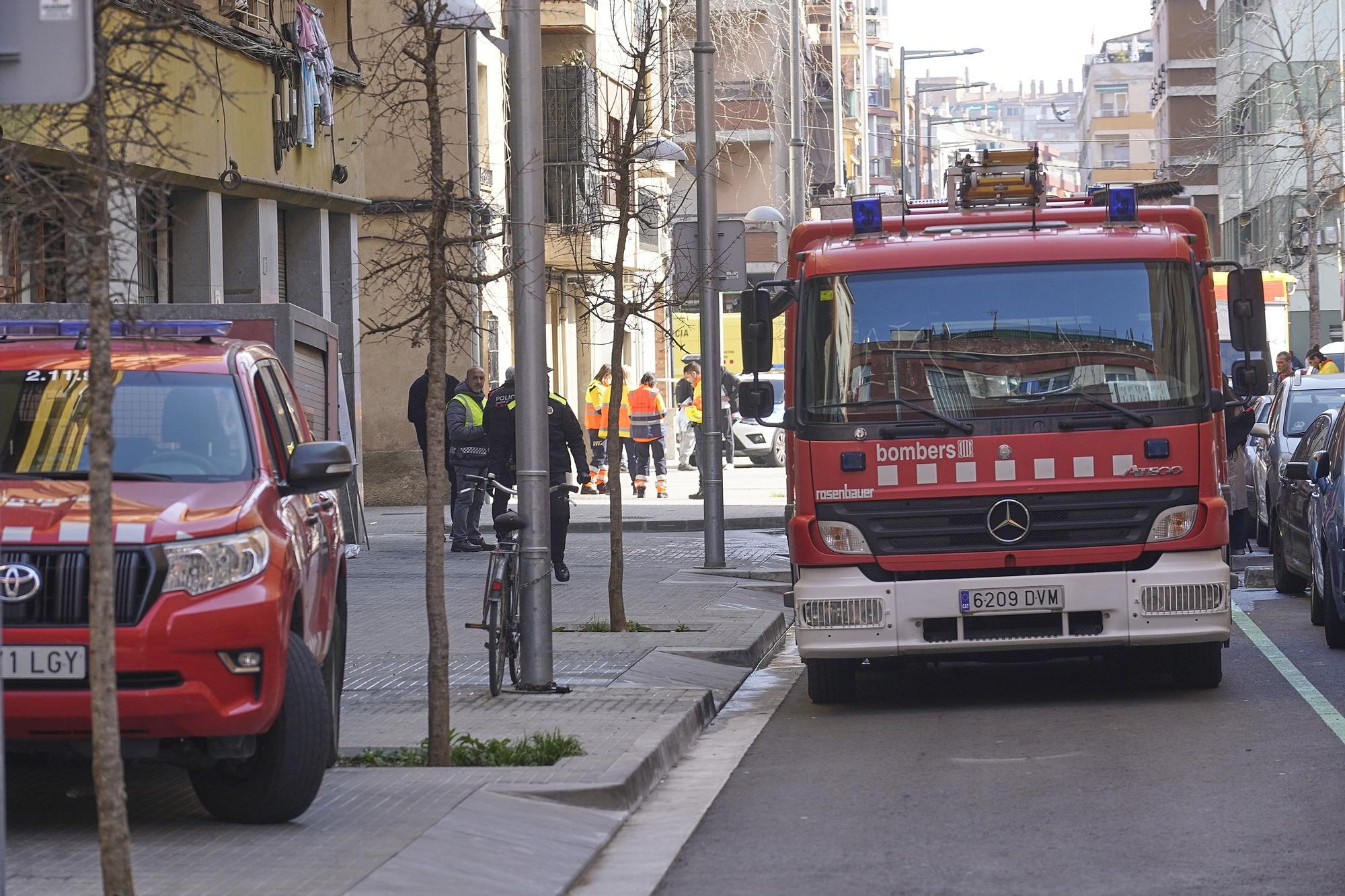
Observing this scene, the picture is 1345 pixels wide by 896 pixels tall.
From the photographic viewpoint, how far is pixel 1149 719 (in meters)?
10.8

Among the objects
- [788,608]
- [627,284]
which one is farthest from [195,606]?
[627,284]

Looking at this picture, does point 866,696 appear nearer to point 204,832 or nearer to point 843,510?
point 843,510

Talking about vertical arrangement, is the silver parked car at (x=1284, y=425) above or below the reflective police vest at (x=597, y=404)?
below

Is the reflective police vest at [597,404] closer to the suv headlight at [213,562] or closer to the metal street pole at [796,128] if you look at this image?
the metal street pole at [796,128]

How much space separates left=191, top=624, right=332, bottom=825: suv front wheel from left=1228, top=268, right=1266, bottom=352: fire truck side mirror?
6.13 m

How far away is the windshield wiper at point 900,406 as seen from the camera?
1135 centimetres

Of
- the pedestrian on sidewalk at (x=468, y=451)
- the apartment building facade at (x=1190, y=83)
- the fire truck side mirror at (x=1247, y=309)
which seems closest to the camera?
the fire truck side mirror at (x=1247, y=309)

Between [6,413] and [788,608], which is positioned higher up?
[6,413]

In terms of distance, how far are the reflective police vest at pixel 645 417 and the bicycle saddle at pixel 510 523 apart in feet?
73.6

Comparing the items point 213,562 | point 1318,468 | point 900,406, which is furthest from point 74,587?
point 1318,468

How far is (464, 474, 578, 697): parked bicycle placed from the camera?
1148cm

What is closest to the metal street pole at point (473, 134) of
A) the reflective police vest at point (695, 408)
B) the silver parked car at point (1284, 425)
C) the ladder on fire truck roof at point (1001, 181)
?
the reflective police vest at point (695, 408)

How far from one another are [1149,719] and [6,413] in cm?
574

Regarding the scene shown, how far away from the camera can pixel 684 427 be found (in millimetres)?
44250
